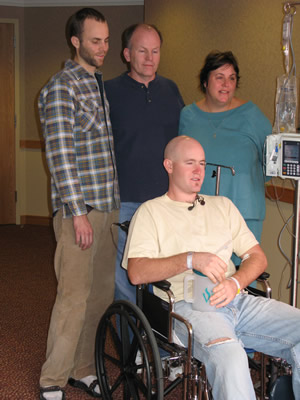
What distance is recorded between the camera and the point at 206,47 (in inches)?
174

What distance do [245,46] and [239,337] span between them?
257 centimetres

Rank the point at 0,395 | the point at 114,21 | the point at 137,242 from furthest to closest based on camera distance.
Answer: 1. the point at 114,21
2. the point at 0,395
3. the point at 137,242

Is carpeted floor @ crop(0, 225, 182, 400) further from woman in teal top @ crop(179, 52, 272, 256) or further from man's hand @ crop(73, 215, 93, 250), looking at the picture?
woman in teal top @ crop(179, 52, 272, 256)

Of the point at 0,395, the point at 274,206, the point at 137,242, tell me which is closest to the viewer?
the point at 137,242

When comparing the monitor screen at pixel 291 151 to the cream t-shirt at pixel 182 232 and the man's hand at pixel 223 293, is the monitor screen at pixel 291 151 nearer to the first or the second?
the cream t-shirt at pixel 182 232

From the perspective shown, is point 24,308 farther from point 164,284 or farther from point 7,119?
point 7,119

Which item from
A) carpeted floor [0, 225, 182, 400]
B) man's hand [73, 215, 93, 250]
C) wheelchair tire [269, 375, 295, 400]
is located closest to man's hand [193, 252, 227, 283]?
wheelchair tire [269, 375, 295, 400]

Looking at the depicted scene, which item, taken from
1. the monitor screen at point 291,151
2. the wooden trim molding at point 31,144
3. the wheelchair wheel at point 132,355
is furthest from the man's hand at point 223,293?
the wooden trim molding at point 31,144

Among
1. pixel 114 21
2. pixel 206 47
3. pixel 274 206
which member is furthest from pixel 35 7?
pixel 274 206

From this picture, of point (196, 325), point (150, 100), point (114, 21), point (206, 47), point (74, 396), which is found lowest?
point (74, 396)

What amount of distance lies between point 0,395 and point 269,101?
2631 millimetres

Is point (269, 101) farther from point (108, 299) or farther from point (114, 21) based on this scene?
point (114, 21)

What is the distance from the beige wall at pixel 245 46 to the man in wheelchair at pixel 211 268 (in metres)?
1.30

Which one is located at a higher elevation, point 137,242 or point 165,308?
point 137,242
